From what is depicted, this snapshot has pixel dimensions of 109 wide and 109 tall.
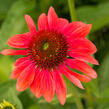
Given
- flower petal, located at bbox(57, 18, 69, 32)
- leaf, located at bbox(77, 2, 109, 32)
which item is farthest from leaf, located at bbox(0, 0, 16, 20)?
flower petal, located at bbox(57, 18, 69, 32)

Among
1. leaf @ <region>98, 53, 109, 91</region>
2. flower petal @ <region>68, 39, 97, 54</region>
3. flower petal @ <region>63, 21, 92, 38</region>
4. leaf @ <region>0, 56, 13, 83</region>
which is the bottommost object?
leaf @ <region>98, 53, 109, 91</region>

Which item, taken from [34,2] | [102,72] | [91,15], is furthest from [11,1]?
[102,72]

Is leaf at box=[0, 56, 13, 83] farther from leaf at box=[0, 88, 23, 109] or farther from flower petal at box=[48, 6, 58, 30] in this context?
flower petal at box=[48, 6, 58, 30]

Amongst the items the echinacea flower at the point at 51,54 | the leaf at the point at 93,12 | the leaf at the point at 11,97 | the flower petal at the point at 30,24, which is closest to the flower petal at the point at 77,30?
the echinacea flower at the point at 51,54

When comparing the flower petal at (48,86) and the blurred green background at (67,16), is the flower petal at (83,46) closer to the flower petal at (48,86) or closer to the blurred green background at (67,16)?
the flower petal at (48,86)

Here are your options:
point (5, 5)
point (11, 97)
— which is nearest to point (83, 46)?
point (11, 97)

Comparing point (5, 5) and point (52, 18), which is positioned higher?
point (52, 18)

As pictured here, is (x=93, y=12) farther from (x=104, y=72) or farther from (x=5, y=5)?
(x=5, y=5)
